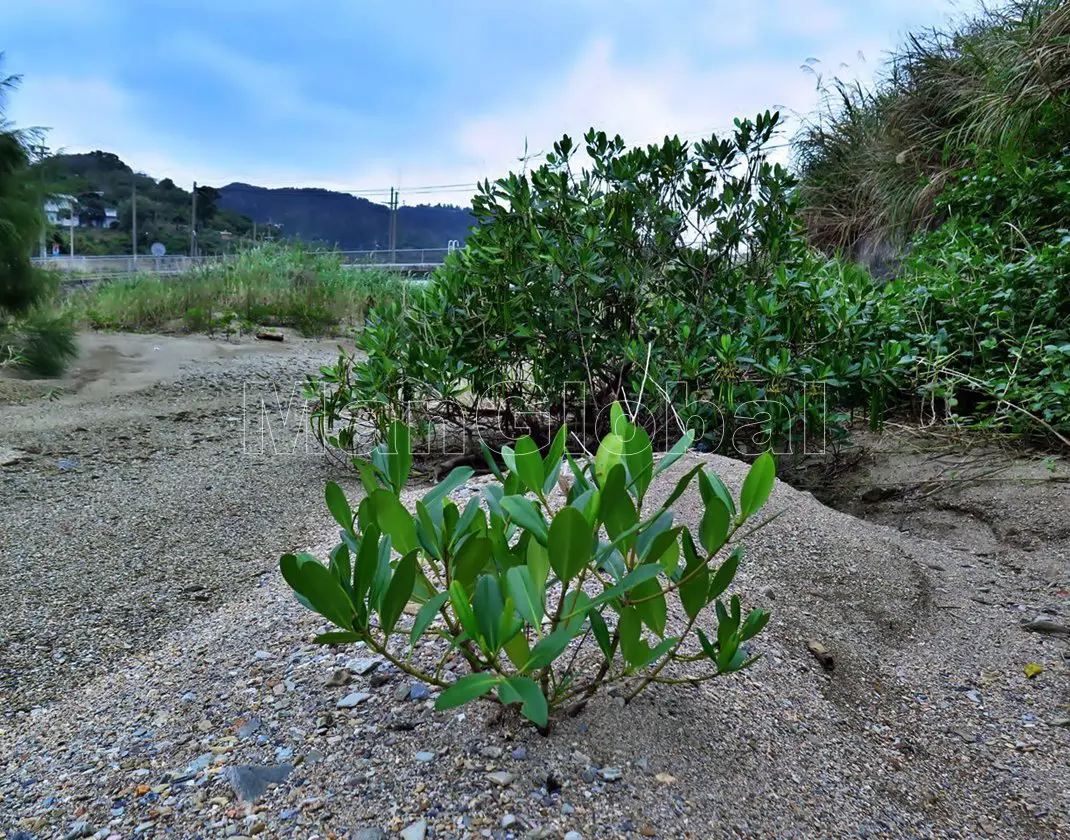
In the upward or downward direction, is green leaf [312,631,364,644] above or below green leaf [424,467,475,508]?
below

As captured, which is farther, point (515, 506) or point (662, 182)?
point (662, 182)

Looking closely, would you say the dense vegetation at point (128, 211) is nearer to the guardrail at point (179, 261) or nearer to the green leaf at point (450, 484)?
the guardrail at point (179, 261)

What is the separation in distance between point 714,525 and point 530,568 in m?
0.20

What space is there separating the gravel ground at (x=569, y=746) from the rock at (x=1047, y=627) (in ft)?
0.04

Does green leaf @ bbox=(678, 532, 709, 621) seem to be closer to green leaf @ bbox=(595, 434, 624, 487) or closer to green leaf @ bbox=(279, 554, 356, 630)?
green leaf @ bbox=(595, 434, 624, 487)

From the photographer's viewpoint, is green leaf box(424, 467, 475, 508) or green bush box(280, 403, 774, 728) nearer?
green bush box(280, 403, 774, 728)

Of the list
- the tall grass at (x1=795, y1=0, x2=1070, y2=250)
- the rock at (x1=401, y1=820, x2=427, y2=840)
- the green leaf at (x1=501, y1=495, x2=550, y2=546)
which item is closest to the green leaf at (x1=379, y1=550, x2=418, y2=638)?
the green leaf at (x1=501, y1=495, x2=550, y2=546)

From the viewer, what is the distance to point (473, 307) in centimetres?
288

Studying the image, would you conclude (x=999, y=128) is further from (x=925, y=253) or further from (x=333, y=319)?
(x=333, y=319)

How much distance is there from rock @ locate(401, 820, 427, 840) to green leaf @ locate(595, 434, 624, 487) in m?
0.41

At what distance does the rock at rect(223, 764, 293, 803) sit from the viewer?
883mm

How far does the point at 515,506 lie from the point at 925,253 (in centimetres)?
415

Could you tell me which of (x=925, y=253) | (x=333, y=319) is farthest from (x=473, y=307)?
(x=333, y=319)

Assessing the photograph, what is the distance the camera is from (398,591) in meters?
0.76
